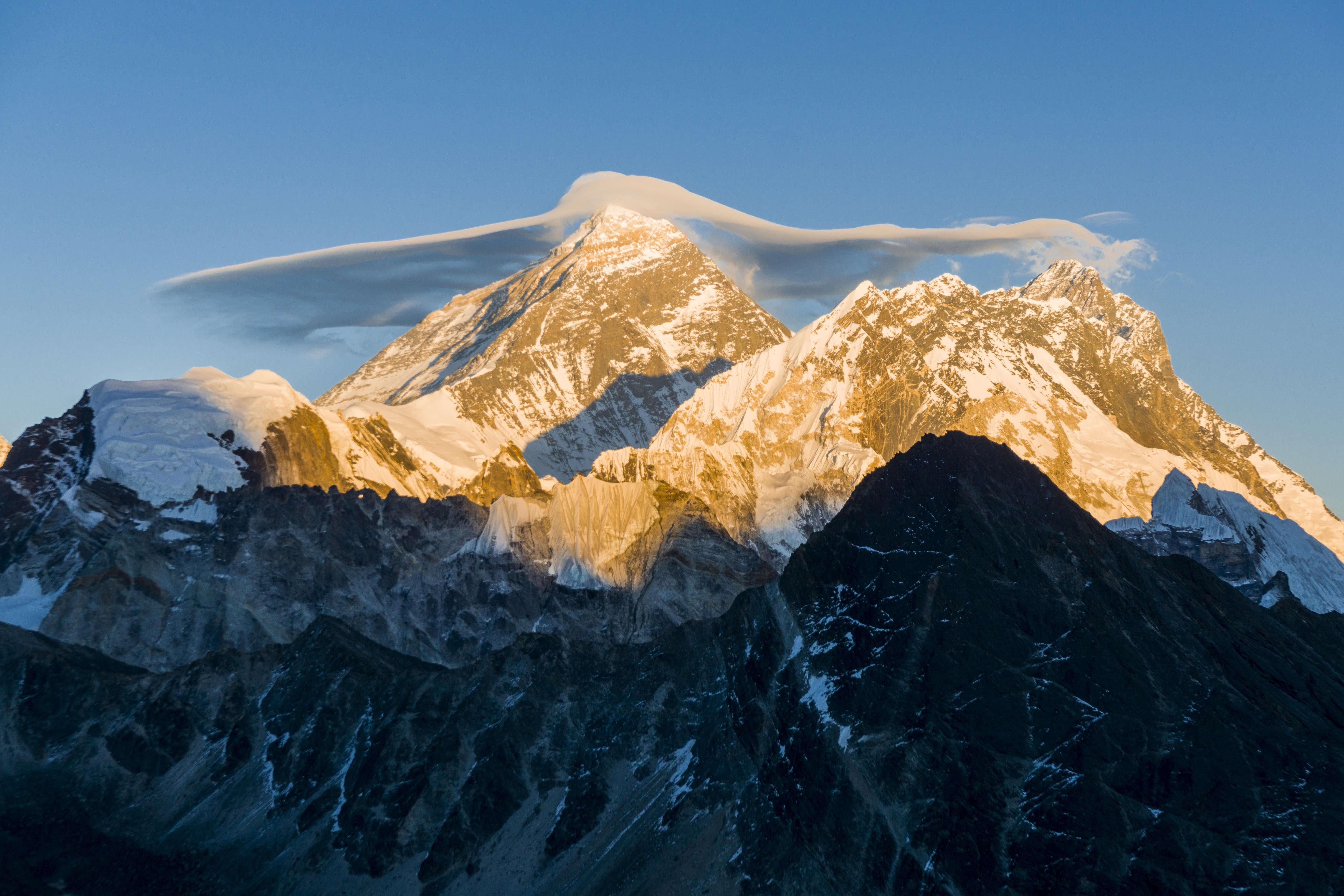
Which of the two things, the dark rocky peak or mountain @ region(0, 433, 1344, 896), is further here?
mountain @ region(0, 433, 1344, 896)

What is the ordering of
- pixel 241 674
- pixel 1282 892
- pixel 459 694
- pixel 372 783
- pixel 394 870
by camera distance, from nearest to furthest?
pixel 1282 892 → pixel 394 870 → pixel 372 783 → pixel 459 694 → pixel 241 674

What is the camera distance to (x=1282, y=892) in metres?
99.0

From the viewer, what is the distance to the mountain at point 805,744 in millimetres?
111062

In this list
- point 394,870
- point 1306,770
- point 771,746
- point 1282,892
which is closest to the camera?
point 1282,892

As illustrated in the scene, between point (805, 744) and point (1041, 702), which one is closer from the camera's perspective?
point (1041, 702)

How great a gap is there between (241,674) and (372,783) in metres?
39.3

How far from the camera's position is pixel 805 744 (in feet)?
435

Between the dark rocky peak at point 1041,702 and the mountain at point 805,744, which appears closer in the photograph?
the dark rocky peak at point 1041,702

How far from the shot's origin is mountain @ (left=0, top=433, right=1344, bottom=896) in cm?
11106

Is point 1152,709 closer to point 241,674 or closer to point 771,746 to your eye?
point 771,746

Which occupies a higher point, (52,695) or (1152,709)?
(1152,709)

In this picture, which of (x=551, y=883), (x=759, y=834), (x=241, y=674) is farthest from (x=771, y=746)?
(x=241, y=674)

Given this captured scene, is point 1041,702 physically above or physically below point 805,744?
above

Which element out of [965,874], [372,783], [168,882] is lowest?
[168,882]
